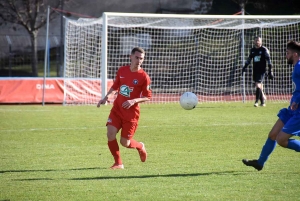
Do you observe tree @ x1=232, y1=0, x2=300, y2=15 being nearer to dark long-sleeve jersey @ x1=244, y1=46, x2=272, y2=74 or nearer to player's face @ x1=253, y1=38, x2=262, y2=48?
dark long-sleeve jersey @ x1=244, y1=46, x2=272, y2=74

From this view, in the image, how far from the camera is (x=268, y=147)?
334 inches

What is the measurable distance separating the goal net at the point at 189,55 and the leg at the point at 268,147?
1214cm

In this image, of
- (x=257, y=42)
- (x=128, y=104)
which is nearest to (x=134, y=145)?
(x=128, y=104)

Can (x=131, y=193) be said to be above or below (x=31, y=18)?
below

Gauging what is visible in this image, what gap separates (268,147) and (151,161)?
2146mm

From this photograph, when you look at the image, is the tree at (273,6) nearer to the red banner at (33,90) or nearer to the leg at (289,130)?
the red banner at (33,90)

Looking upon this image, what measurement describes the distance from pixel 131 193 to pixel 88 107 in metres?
14.4

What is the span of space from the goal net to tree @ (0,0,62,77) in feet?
19.5

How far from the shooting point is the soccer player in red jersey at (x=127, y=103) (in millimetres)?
9180

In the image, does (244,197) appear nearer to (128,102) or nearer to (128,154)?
(128,102)

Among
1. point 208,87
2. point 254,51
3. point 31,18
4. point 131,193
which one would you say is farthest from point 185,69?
point 131,193

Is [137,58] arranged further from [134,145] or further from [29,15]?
[29,15]

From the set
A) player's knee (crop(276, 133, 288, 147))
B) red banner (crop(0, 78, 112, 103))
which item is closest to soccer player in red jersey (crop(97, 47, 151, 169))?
player's knee (crop(276, 133, 288, 147))

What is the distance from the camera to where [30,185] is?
780cm
